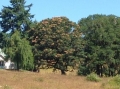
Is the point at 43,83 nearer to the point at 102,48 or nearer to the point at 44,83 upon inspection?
the point at 44,83

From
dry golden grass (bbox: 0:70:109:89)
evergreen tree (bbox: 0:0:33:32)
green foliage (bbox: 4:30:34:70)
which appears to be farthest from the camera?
evergreen tree (bbox: 0:0:33:32)

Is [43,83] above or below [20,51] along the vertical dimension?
below

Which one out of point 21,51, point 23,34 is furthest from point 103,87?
point 23,34

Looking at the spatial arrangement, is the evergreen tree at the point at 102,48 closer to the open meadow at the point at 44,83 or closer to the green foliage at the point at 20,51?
the green foliage at the point at 20,51

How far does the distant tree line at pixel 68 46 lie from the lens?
171ft

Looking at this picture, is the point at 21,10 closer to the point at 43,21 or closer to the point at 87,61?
the point at 43,21

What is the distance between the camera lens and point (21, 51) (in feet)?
179

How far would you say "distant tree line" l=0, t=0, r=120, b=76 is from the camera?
52188mm

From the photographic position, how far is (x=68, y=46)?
55.1 m

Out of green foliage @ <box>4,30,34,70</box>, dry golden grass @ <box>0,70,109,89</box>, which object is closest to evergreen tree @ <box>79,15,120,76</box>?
green foliage @ <box>4,30,34,70</box>

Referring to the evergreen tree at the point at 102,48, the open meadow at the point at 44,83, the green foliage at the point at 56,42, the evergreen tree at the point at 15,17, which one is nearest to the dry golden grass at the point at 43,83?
the open meadow at the point at 44,83

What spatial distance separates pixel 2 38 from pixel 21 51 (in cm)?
657

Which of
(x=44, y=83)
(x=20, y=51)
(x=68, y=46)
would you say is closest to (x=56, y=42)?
(x=68, y=46)

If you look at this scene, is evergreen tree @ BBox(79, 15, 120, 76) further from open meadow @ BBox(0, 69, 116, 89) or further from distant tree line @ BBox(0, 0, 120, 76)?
open meadow @ BBox(0, 69, 116, 89)
